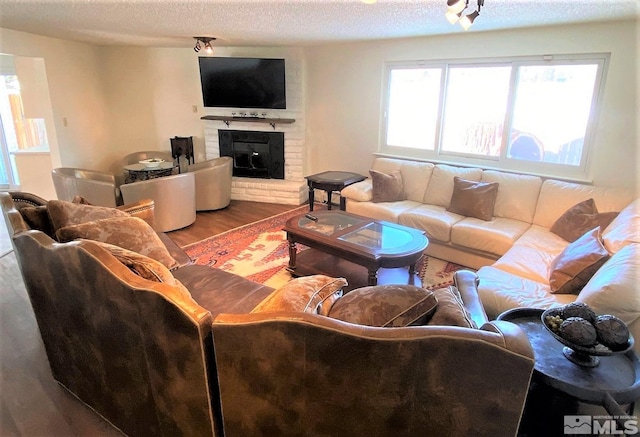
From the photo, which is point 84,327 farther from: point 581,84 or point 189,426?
point 581,84

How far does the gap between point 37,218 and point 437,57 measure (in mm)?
4271

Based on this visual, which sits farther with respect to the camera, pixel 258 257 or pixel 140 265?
pixel 258 257

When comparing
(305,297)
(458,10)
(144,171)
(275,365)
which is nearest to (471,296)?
(305,297)

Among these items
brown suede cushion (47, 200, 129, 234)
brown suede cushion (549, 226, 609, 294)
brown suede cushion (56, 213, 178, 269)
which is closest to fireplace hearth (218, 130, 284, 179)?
brown suede cushion (56, 213, 178, 269)

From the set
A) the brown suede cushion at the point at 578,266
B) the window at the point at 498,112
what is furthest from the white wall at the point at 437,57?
the brown suede cushion at the point at 578,266

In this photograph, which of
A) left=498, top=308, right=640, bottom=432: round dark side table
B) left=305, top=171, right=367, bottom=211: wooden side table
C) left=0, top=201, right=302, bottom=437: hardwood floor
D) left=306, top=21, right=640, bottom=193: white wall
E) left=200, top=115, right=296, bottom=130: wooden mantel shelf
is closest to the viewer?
left=498, top=308, right=640, bottom=432: round dark side table

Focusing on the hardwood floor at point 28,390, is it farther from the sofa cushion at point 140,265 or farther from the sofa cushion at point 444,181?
the sofa cushion at point 444,181

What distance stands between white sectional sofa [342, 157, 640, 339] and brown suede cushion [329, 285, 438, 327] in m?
1.11

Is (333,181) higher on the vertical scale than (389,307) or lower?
lower

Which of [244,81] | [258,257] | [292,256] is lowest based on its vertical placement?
[258,257]

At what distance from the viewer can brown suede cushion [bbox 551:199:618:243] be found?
128 inches

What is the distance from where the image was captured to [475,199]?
153 inches

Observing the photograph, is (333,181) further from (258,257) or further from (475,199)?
(475,199)

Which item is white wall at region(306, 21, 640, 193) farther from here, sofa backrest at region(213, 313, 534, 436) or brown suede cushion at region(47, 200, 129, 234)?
brown suede cushion at region(47, 200, 129, 234)
